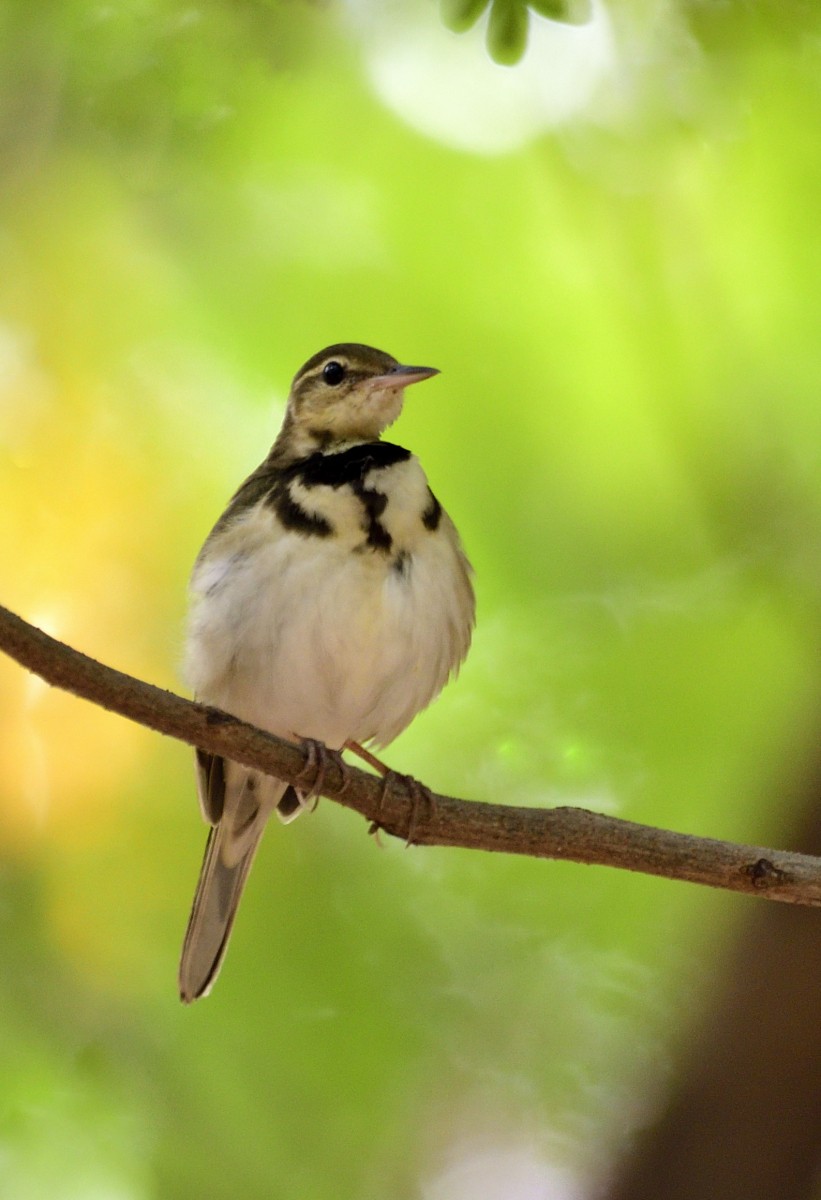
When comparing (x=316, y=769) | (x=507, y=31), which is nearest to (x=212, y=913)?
(x=316, y=769)

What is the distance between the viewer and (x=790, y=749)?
5.46 m

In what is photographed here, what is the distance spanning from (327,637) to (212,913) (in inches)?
45.7

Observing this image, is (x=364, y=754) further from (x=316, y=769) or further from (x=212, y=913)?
(x=316, y=769)

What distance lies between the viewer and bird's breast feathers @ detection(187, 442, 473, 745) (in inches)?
203

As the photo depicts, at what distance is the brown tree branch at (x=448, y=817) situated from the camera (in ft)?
12.2

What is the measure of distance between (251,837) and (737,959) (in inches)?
83.8

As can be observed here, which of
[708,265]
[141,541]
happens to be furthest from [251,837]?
[708,265]

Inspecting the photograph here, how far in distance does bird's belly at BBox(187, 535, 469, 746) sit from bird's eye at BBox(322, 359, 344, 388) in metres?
0.78

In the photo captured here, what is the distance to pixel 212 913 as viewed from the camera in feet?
18.1

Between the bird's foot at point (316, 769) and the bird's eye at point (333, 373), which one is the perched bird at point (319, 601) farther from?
the bird's foot at point (316, 769)

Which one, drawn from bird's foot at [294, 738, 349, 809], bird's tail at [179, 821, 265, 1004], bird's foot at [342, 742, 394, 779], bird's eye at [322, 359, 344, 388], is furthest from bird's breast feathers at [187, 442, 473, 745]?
bird's foot at [294, 738, 349, 809]

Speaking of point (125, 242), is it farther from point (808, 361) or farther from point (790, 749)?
point (790, 749)

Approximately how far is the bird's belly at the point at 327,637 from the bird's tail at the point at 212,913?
497 millimetres

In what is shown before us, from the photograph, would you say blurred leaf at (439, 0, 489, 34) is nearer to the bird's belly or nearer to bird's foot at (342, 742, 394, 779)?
the bird's belly
